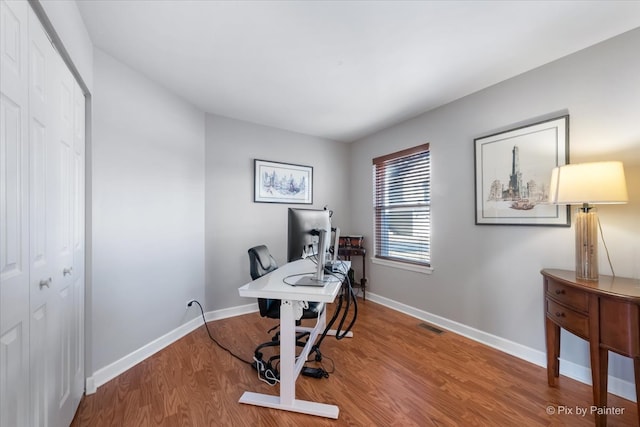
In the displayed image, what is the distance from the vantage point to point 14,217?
92cm

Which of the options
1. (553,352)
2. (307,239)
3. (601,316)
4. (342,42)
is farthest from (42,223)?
(553,352)

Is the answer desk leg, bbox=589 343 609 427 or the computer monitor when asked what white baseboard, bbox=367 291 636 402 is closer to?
desk leg, bbox=589 343 609 427

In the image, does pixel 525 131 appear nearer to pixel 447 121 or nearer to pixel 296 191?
pixel 447 121

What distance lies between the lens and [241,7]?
1468mm

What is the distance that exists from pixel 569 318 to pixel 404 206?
192cm

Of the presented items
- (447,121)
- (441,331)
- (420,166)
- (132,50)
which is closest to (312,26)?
(132,50)

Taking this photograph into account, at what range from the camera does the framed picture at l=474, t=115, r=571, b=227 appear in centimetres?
195

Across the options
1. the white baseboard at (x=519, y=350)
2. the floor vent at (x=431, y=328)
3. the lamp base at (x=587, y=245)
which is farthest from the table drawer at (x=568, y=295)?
the floor vent at (x=431, y=328)

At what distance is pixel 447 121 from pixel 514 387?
8.03 ft

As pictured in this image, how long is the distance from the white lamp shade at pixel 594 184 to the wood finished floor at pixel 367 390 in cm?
132

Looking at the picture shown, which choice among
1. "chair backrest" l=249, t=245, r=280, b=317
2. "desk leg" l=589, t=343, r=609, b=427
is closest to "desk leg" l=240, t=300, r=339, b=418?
"chair backrest" l=249, t=245, r=280, b=317

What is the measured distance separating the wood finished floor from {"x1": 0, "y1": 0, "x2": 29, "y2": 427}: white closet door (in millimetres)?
815

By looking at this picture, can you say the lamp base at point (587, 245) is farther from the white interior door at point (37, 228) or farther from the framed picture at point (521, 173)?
the white interior door at point (37, 228)

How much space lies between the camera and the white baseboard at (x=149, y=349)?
177 cm
